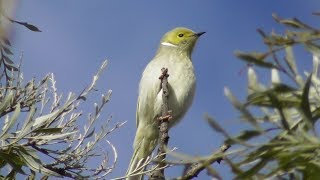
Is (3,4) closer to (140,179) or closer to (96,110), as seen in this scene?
(96,110)

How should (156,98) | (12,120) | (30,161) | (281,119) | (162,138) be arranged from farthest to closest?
(156,98) → (162,138) → (30,161) → (12,120) → (281,119)

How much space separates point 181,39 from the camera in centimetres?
657

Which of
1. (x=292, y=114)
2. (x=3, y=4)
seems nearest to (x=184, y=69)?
(x=292, y=114)

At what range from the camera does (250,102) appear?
1196mm

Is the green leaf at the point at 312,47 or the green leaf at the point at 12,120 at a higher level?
the green leaf at the point at 312,47

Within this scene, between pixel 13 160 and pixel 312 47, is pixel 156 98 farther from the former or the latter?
pixel 312 47

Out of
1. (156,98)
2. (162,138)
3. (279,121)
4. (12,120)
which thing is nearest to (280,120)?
(279,121)

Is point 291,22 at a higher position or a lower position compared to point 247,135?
higher

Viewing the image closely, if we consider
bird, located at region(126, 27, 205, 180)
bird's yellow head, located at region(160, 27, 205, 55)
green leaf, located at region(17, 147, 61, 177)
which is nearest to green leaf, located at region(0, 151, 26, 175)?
green leaf, located at region(17, 147, 61, 177)

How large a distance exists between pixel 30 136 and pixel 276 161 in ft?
5.90

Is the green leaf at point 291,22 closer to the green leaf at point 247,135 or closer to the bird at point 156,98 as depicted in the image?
the green leaf at point 247,135

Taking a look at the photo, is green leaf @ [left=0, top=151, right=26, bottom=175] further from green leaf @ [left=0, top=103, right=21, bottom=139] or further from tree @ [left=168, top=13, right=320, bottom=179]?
tree @ [left=168, top=13, right=320, bottom=179]

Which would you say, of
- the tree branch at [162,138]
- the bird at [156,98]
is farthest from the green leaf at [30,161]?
the bird at [156,98]

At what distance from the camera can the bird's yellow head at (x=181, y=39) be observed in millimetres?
6379
